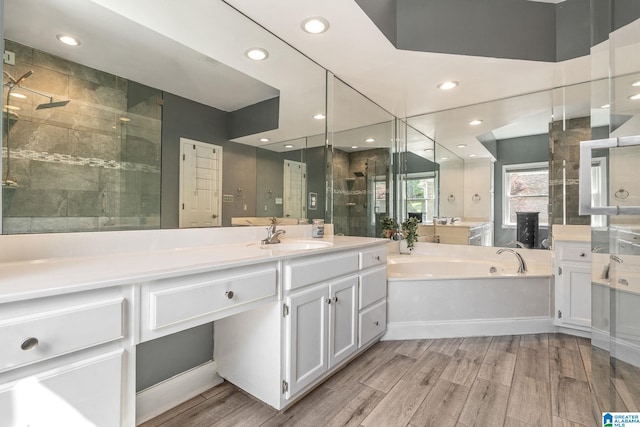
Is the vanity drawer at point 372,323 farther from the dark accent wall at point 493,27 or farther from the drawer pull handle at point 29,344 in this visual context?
the dark accent wall at point 493,27

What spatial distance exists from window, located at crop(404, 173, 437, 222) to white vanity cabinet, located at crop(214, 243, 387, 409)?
6.09ft

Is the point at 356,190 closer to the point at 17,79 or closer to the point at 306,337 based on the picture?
the point at 306,337

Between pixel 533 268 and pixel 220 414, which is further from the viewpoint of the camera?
pixel 533 268

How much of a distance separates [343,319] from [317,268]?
0.47 metres

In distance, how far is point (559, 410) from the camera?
161 cm

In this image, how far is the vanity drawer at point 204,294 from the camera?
39.8 inches

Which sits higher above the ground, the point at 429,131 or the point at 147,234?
the point at 429,131

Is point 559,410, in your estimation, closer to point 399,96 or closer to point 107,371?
point 107,371

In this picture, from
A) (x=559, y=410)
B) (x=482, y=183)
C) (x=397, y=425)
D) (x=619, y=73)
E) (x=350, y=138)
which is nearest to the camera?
(x=619, y=73)

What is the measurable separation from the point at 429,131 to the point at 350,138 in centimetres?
115

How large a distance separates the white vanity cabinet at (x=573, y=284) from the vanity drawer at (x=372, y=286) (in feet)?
5.22

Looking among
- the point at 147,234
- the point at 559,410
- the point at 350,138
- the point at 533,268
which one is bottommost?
the point at 559,410

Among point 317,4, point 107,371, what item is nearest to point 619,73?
point 317,4

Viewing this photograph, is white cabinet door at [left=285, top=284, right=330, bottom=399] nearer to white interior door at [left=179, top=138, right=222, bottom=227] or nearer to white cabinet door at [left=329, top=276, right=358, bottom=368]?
white cabinet door at [left=329, top=276, right=358, bottom=368]
